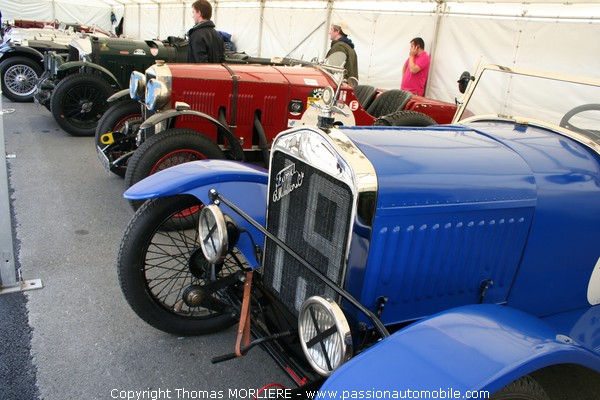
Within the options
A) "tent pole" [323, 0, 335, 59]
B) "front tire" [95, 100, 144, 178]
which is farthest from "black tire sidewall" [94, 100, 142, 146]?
"tent pole" [323, 0, 335, 59]

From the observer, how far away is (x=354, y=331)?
1861 millimetres

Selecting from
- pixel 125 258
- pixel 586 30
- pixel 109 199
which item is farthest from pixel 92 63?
pixel 586 30

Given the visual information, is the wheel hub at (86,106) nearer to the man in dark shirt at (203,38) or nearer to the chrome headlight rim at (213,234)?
the man in dark shirt at (203,38)

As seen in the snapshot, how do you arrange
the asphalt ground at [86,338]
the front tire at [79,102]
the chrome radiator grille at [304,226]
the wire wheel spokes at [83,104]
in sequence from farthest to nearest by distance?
the wire wheel spokes at [83,104] < the front tire at [79,102] < the asphalt ground at [86,338] < the chrome radiator grille at [304,226]

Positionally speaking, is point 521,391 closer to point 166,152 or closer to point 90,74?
point 166,152

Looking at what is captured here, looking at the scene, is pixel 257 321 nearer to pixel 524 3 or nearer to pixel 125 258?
pixel 125 258

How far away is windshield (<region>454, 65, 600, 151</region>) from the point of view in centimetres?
265

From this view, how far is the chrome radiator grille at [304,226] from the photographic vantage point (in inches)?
71.9

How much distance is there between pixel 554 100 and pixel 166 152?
2844mm

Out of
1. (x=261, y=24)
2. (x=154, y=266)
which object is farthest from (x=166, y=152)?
(x=261, y=24)

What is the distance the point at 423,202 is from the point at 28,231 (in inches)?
129

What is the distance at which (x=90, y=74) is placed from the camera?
6.72m

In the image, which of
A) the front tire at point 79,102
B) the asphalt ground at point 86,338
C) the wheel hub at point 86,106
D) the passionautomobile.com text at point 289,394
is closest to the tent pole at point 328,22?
the front tire at point 79,102

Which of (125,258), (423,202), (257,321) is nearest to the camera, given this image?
(423,202)
